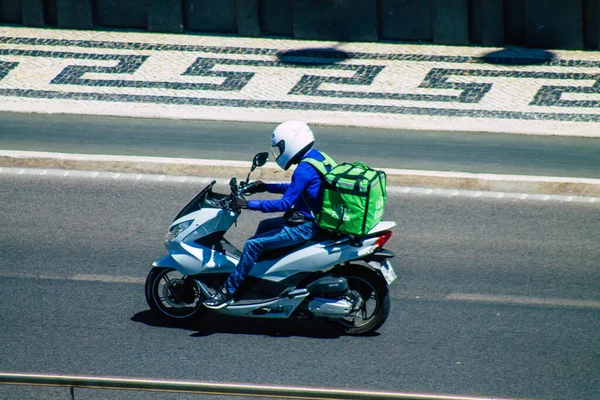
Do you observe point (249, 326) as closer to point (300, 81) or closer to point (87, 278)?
point (87, 278)

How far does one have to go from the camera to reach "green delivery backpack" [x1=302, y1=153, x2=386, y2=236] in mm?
7406

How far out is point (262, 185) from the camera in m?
7.77

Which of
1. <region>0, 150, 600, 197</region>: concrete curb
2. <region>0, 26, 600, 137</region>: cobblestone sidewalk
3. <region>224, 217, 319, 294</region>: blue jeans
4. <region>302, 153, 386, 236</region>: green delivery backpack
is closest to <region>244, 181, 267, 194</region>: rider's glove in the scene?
<region>224, 217, 319, 294</region>: blue jeans

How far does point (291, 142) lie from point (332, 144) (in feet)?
18.8

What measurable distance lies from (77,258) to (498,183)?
522 cm

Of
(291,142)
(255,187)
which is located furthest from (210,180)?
(291,142)

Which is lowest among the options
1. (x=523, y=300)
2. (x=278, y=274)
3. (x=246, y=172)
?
(x=523, y=300)

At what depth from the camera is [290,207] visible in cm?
755

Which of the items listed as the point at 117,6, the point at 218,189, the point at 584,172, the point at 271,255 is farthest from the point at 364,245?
the point at 117,6

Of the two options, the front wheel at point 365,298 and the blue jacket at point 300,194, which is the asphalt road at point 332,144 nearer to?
the front wheel at point 365,298

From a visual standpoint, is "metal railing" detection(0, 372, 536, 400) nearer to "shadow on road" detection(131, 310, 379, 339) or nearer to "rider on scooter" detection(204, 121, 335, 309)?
"rider on scooter" detection(204, 121, 335, 309)

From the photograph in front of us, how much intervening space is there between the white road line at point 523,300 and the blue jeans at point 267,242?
174 cm

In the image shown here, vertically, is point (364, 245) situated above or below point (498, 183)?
above

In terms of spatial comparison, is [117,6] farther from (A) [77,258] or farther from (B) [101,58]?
(A) [77,258]
